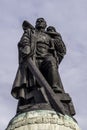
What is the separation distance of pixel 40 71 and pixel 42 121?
2638mm

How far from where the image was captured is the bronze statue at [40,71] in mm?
17172

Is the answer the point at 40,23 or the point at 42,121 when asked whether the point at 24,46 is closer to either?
the point at 40,23

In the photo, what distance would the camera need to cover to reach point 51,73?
18078mm

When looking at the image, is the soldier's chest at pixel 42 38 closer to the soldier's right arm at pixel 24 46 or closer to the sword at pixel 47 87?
the soldier's right arm at pixel 24 46

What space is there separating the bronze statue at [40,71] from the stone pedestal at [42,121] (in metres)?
0.30

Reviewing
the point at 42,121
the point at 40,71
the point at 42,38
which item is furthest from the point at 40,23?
the point at 42,121

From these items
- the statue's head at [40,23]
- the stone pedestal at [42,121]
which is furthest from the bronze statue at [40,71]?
the stone pedestal at [42,121]

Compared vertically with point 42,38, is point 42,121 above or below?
Result: below

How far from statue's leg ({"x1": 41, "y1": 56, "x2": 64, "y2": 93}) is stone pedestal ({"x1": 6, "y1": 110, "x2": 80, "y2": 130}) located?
1.62 metres

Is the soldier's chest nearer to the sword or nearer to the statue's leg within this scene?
the statue's leg

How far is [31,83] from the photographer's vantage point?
58.9 feet

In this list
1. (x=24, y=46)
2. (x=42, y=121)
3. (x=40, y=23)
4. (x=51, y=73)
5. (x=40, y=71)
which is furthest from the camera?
(x=40, y=23)

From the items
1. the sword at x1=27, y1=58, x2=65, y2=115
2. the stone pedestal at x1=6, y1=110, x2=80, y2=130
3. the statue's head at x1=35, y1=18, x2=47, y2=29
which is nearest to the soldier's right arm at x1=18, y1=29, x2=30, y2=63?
the sword at x1=27, y1=58, x2=65, y2=115

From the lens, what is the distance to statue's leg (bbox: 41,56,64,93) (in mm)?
17953
